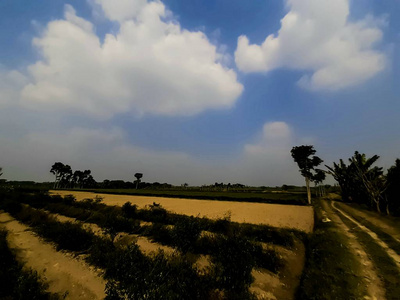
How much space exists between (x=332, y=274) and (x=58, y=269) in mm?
13890

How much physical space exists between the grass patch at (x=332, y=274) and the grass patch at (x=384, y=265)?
0.76 m

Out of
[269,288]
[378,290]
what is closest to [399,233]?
[378,290]

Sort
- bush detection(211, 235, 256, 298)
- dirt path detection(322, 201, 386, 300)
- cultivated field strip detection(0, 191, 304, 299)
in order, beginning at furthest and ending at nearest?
bush detection(211, 235, 256, 298)
cultivated field strip detection(0, 191, 304, 299)
dirt path detection(322, 201, 386, 300)

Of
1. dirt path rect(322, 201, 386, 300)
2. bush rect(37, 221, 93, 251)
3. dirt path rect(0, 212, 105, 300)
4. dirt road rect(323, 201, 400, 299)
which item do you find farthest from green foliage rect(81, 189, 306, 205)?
dirt path rect(0, 212, 105, 300)

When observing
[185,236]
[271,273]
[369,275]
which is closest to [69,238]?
[185,236]

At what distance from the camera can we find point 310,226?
17484 millimetres

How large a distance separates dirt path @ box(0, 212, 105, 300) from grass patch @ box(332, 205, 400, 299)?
37.5 feet

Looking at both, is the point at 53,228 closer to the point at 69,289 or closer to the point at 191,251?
the point at 69,289

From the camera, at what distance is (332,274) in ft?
25.1

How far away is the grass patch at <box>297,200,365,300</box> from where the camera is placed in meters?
6.53

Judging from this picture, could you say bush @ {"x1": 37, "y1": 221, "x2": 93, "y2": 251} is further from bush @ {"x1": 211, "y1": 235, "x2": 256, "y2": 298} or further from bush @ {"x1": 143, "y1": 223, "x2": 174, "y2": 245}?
bush @ {"x1": 211, "y1": 235, "x2": 256, "y2": 298}

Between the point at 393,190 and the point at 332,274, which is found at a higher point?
the point at 393,190

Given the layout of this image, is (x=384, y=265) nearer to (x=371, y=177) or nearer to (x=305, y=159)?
(x=371, y=177)

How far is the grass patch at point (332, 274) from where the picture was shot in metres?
6.53
